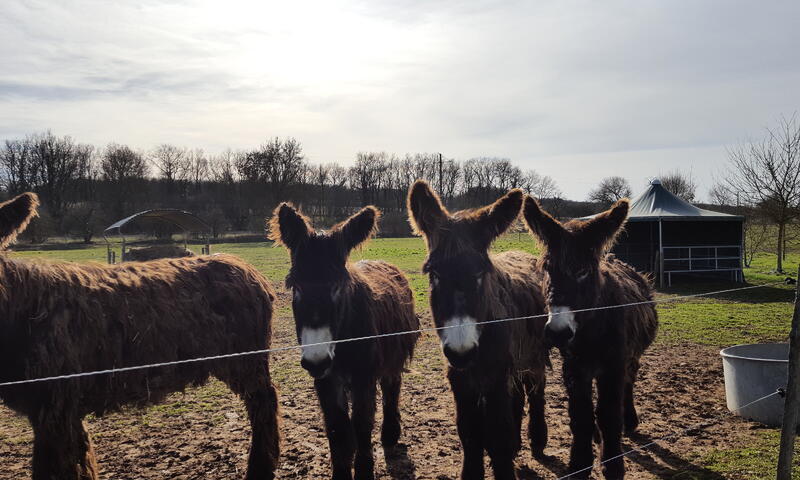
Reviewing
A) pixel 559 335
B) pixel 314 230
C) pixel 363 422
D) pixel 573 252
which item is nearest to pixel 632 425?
pixel 559 335

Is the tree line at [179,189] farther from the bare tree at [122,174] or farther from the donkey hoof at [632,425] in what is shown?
the donkey hoof at [632,425]

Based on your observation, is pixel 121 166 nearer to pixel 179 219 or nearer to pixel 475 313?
pixel 179 219

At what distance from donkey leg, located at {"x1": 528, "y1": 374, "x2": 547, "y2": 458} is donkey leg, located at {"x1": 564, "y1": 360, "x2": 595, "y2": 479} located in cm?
77

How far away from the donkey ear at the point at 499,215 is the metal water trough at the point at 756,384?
3812 millimetres

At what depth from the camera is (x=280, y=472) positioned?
4.92 m

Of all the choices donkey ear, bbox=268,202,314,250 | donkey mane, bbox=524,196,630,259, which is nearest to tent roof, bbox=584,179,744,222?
donkey mane, bbox=524,196,630,259

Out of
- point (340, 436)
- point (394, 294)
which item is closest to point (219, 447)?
point (340, 436)

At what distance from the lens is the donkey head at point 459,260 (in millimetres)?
3385

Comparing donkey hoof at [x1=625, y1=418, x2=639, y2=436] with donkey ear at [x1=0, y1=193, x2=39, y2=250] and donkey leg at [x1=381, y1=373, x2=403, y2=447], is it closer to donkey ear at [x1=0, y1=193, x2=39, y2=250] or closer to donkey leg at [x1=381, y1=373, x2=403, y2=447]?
donkey leg at [x1=381, y1=373, x2=403, y2=447]

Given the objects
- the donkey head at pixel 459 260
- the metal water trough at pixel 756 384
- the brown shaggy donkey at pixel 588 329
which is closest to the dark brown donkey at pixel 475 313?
the donkey head at pixel 459 260

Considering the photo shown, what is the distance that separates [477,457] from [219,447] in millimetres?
3134

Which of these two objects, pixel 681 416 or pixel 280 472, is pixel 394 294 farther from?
pixel 681 416

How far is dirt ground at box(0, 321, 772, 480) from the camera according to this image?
500cm

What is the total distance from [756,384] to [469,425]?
4018 millimetres
